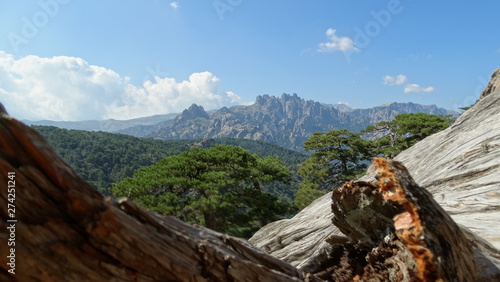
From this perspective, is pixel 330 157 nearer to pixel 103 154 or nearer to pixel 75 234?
pixel 75 234

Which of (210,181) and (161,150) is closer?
(210,181)

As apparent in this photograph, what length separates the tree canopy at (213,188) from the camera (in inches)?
562

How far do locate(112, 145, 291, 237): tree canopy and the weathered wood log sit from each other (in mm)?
10203

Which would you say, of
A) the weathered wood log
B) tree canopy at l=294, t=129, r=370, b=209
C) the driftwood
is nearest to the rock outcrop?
the weathered wood log

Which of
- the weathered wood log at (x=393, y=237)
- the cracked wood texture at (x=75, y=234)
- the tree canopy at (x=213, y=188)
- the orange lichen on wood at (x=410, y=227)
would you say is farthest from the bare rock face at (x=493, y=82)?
the cracked wood texture at (x=75, y=234)

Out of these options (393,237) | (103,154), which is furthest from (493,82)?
(103,154)

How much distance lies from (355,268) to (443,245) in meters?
1.84

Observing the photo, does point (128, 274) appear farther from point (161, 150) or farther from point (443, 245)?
point (161, 150)

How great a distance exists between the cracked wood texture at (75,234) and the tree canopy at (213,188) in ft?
38.1

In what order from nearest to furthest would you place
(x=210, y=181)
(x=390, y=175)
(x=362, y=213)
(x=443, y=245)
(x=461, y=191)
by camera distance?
(x=443, y=245) → (x=390, y=175) → (x=362, y=213) → (x=461, y=191) → (x=210, y=181)

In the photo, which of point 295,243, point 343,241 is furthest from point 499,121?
point 343,241

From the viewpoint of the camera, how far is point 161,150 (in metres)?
156

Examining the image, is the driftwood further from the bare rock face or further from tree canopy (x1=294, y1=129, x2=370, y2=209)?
tree canopy (x1=294, y1=129, x2=370, y2=209)

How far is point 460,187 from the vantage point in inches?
316
